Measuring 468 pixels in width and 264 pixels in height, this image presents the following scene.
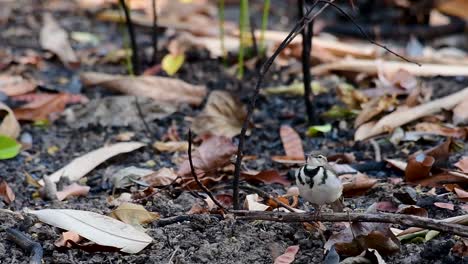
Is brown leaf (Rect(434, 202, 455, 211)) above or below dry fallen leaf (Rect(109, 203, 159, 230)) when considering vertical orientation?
above

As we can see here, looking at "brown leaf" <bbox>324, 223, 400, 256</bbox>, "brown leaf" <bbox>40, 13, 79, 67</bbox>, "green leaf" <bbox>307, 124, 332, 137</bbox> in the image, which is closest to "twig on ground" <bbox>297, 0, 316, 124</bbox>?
"green leaf" <bbox>307, 124, 332, 137</bbox>

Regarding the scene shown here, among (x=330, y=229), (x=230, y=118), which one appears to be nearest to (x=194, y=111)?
(x=230, y=118)

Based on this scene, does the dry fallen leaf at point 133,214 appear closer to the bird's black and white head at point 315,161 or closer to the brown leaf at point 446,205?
the bird's black and white head at point 315,161

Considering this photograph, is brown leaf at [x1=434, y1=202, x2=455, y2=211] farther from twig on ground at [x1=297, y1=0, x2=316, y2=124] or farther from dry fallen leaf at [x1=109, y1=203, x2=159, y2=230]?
twig on ground at [x1=297, y1=0, x2=316, y2=124]

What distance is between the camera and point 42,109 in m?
3.41

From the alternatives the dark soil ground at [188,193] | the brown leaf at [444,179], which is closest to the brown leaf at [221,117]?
the dark soil ground at [188,193]

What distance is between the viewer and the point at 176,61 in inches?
153

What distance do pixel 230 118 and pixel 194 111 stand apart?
32 centimetres

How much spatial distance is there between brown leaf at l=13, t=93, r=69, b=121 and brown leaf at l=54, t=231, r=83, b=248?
139 cm

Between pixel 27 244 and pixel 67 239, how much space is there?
102 millimetres

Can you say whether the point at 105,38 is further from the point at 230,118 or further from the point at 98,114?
the point at 230,118

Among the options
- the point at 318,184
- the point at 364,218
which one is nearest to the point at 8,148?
the point at 318,184

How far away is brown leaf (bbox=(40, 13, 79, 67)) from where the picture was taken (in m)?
4.24

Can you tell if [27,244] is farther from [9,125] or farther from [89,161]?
[9,125]
